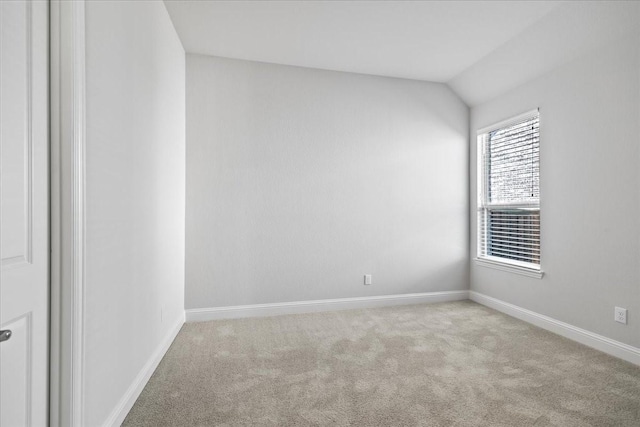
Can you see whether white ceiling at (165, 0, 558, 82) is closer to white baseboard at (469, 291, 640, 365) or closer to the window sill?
the window sill

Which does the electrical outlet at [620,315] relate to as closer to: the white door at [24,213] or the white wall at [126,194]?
the white wall at [126,194]

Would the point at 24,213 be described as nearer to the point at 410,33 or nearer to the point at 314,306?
the point at 314,306

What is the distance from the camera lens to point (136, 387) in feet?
6.66

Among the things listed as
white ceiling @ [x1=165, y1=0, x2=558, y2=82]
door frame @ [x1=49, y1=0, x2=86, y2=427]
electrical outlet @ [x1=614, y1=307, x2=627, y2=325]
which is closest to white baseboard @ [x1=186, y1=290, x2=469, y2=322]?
electrical outlet @ [x1=614, y1=307, x2=627, y2=325]

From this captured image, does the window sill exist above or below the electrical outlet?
above

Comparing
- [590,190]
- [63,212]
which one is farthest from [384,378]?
[590,190]

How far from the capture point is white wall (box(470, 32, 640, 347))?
2.58m

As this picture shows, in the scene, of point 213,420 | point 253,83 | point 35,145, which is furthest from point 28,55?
point 253,83

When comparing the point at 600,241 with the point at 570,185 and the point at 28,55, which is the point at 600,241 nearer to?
the point at 570,185

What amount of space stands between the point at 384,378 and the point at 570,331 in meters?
1.96

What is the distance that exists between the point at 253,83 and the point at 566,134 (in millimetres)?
3161

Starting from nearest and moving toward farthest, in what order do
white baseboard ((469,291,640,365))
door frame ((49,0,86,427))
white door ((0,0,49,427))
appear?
white door ((0,0,49,427))
door frame ((49,0,86,427))
white baseboard ((469,291,640,365))

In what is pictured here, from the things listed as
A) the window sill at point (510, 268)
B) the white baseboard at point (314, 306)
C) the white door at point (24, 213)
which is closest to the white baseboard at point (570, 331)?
the window sill at point (510, 268)

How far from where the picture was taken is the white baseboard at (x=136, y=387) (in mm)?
1735
